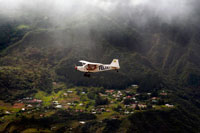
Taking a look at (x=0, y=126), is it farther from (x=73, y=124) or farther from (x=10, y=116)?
(x=73, y=124)

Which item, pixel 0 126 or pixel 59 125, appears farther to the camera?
pixel 59 125

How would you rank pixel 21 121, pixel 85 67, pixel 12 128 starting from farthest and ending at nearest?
pixel 21 121
pixel 12 128
pixel 85 67

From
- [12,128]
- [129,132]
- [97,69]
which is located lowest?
[129,132]

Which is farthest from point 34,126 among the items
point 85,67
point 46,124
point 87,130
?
point 85,67

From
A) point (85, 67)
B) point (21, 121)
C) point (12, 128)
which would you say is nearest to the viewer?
point (85, 67)

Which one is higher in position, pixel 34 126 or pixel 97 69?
pixel 97 69

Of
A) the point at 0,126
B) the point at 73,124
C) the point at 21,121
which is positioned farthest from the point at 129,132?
the point at 0,126

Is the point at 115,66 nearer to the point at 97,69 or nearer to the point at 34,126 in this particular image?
the point at 97,69

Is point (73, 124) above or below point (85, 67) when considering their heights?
below

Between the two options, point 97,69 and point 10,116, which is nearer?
point 97,69
